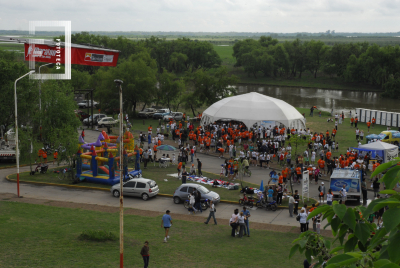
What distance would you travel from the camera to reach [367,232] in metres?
4.02

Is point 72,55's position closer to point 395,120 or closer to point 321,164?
point 321,164

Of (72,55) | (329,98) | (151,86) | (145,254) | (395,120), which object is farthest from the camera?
(329,98)

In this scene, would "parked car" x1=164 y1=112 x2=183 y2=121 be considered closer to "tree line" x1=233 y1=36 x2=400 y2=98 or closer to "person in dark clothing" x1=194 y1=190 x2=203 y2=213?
"person in dark clothing" x1=194 y1=190 x2=203 y2=213

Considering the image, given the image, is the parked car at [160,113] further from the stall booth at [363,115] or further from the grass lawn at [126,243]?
the grass lawn at [126,243]

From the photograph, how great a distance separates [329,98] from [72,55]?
6557 cm

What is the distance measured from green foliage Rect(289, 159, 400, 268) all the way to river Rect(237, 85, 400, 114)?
67.6 meters

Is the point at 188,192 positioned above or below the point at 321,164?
below

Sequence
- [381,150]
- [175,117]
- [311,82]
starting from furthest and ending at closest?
1. [311,82]
2. [175,117]
3. [381,150]

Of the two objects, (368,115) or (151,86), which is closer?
(368,115)

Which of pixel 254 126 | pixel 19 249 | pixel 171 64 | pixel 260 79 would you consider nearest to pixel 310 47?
pixel 260 79

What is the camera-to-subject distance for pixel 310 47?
366ft

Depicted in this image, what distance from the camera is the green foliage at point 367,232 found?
3.35 metres

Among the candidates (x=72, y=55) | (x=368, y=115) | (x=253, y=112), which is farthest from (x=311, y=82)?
(x=72, y=55)

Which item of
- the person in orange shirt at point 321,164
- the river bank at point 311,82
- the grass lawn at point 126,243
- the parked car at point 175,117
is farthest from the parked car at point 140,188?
the river bank at point 311,82
